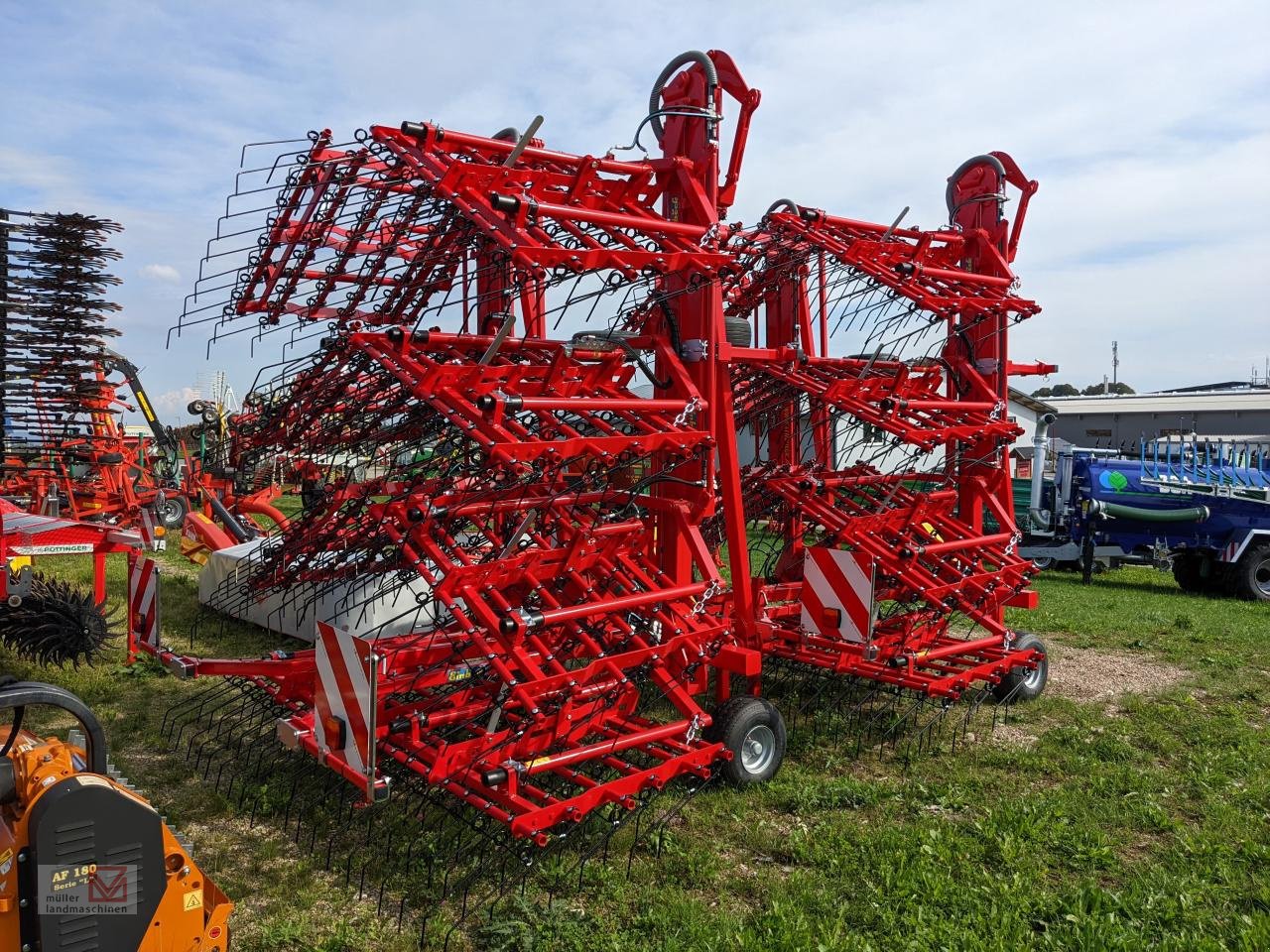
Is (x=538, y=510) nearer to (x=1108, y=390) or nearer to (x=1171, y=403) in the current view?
(x=1171, y=403)

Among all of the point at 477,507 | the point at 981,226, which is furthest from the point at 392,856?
the point at 981,226

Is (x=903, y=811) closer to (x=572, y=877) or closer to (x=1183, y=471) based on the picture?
(x=572, y=877)

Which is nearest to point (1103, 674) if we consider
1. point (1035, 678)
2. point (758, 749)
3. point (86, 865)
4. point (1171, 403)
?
point (1035, 678)

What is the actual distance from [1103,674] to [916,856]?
4.69 metres

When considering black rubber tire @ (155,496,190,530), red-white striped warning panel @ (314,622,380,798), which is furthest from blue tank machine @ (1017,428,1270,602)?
black rubber tire @ (155,496,190,530)

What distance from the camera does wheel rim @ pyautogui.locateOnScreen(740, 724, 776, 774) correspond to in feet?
17.4

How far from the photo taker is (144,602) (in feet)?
18.0

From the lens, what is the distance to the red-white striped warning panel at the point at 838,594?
234 inches

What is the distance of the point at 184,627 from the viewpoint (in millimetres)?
9055

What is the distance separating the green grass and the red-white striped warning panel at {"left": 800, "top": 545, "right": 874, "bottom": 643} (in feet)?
2.43

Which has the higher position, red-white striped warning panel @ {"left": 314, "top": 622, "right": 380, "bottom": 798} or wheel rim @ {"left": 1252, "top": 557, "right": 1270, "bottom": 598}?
red-white striped warning panel @ {"left": 314, "top": 622, "right": 380, "bottom": 798}

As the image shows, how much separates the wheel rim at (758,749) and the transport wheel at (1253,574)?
1046 centimetres

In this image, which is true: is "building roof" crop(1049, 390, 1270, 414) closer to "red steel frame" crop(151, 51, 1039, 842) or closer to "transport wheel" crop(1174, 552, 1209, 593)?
"transport wheel" crop(1174, 552, 1209, 593)

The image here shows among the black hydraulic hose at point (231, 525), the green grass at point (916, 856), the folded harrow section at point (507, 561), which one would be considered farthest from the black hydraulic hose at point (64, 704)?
the black hydraulic hose at point (231, 525)
